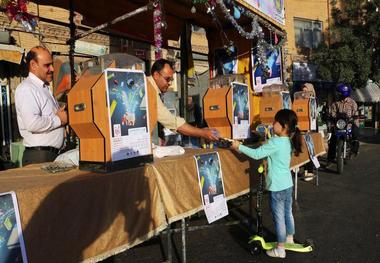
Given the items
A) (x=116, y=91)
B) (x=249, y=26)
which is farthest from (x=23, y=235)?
(x=249, y=26)

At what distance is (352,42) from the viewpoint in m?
19.0

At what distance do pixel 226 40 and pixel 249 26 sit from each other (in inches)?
19.7

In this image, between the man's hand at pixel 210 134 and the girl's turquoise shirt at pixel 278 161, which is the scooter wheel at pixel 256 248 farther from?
the man's hand at pixel 210 134

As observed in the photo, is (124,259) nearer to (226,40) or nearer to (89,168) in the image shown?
(89,168)

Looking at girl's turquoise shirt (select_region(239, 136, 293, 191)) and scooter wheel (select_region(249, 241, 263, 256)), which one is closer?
girl's turquoise shirt (select_region(239, 136, 293, 191))

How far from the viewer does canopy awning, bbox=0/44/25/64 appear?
9.55m

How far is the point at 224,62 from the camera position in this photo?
24.4 ft

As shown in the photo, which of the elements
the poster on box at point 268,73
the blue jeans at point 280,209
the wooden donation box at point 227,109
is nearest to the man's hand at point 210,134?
the wooden donation box at point 227,109

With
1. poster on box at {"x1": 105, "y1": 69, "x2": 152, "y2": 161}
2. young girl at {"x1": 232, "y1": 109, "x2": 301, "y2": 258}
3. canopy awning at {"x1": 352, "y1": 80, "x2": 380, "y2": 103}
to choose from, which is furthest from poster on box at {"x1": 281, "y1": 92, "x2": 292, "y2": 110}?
canopy awning at {"x1": 352, "y1": 80, "x2": 380, "y2": 103}

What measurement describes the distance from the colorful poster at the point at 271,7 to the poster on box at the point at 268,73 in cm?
82

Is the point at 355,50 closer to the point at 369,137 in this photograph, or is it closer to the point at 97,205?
the point at 369,137

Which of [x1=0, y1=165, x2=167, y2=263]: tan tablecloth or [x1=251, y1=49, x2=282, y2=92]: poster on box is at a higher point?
[x1=251, y1=49, x2=282, y2=92]: poster on box

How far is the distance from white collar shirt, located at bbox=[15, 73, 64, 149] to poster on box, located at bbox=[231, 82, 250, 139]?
1.95 meters

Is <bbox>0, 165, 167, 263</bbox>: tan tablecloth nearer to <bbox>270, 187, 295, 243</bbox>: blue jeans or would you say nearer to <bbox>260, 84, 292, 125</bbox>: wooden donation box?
<bbox>270, 187, 295, 243</bbox>: blue jeans
